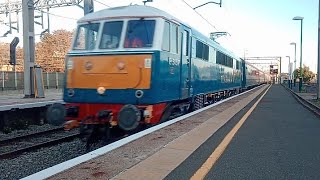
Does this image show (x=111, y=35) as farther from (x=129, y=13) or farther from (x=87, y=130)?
(x=87, y=130)

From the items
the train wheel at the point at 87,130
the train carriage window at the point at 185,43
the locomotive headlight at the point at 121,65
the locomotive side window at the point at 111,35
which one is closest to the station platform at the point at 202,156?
the train wheel at the point at 87,130

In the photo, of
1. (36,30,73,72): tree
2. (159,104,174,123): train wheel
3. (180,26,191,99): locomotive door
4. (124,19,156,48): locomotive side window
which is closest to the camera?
(124,19,156,48): locomotive side window

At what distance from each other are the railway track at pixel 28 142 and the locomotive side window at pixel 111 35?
335 centimetres

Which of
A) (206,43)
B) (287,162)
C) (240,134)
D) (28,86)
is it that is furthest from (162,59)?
(28,86)

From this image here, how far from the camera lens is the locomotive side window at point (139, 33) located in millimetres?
9023

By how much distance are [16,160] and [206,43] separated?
29.7 feet

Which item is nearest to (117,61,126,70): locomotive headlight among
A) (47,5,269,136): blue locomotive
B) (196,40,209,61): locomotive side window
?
(47,5,269,136): blue locomotive

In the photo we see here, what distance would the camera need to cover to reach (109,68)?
29.4 feet

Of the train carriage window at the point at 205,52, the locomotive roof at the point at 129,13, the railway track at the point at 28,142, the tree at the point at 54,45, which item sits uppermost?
the tree at the point at 54,45

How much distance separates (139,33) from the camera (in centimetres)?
914

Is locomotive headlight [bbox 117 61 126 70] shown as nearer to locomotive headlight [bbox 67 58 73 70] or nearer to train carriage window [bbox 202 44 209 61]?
locomotive headlight [bbox 67 58 73 70]

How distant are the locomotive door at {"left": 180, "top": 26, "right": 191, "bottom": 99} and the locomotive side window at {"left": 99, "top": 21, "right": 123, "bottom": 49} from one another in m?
2.32

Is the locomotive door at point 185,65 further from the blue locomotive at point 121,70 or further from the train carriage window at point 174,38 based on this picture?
the blue locomotive at point 121,70

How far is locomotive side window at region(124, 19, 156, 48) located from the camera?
9023 mm
